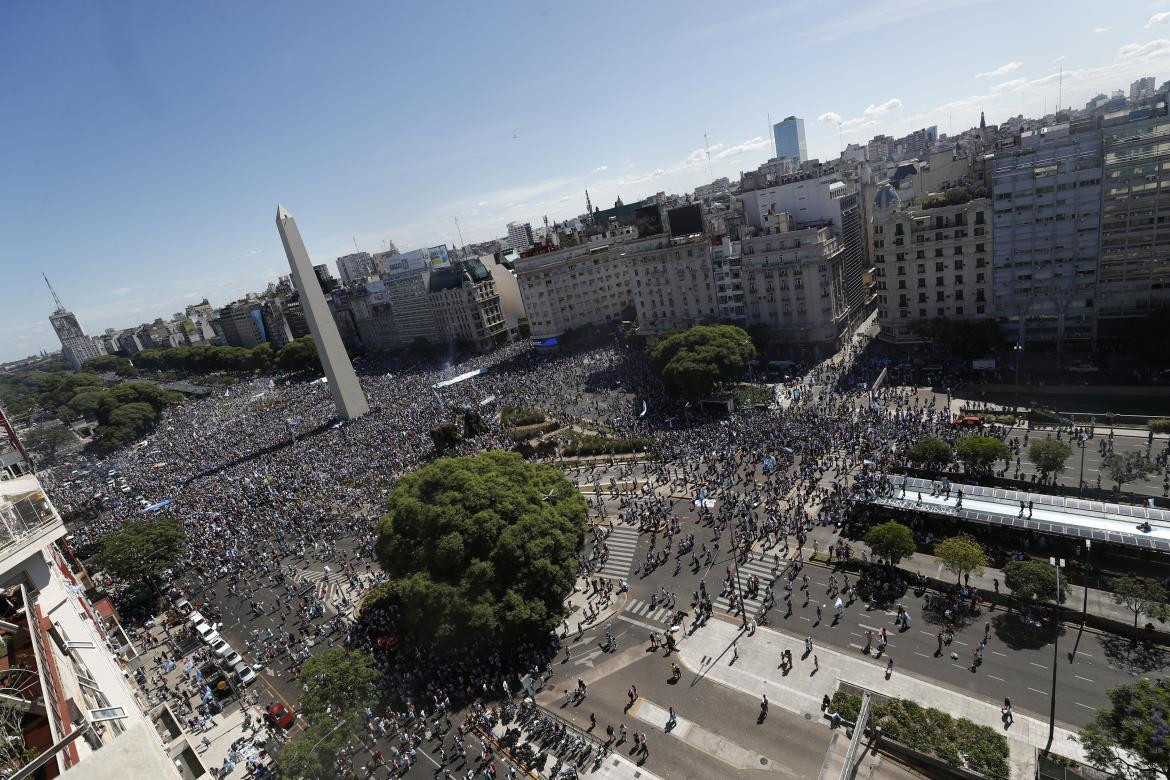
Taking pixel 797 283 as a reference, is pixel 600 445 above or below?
below

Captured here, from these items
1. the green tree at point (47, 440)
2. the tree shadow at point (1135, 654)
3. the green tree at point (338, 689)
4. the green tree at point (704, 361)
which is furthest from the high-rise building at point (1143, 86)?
the green tree at point (47, 440)

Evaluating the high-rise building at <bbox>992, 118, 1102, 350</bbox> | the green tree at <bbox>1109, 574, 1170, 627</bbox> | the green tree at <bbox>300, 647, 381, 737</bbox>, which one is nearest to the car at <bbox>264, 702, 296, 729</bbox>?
the green tree at <bbox>300, 647, 381, 737</bbox>

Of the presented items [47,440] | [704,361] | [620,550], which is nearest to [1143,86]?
[704,361]

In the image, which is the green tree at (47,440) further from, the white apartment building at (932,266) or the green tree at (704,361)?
the white apartment building at (932,266)

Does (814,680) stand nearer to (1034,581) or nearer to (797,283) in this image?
(1034,581)

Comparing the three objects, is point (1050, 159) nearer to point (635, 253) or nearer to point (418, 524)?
point (635, 253)

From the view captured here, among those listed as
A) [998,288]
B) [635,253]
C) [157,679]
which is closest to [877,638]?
[157,679]
